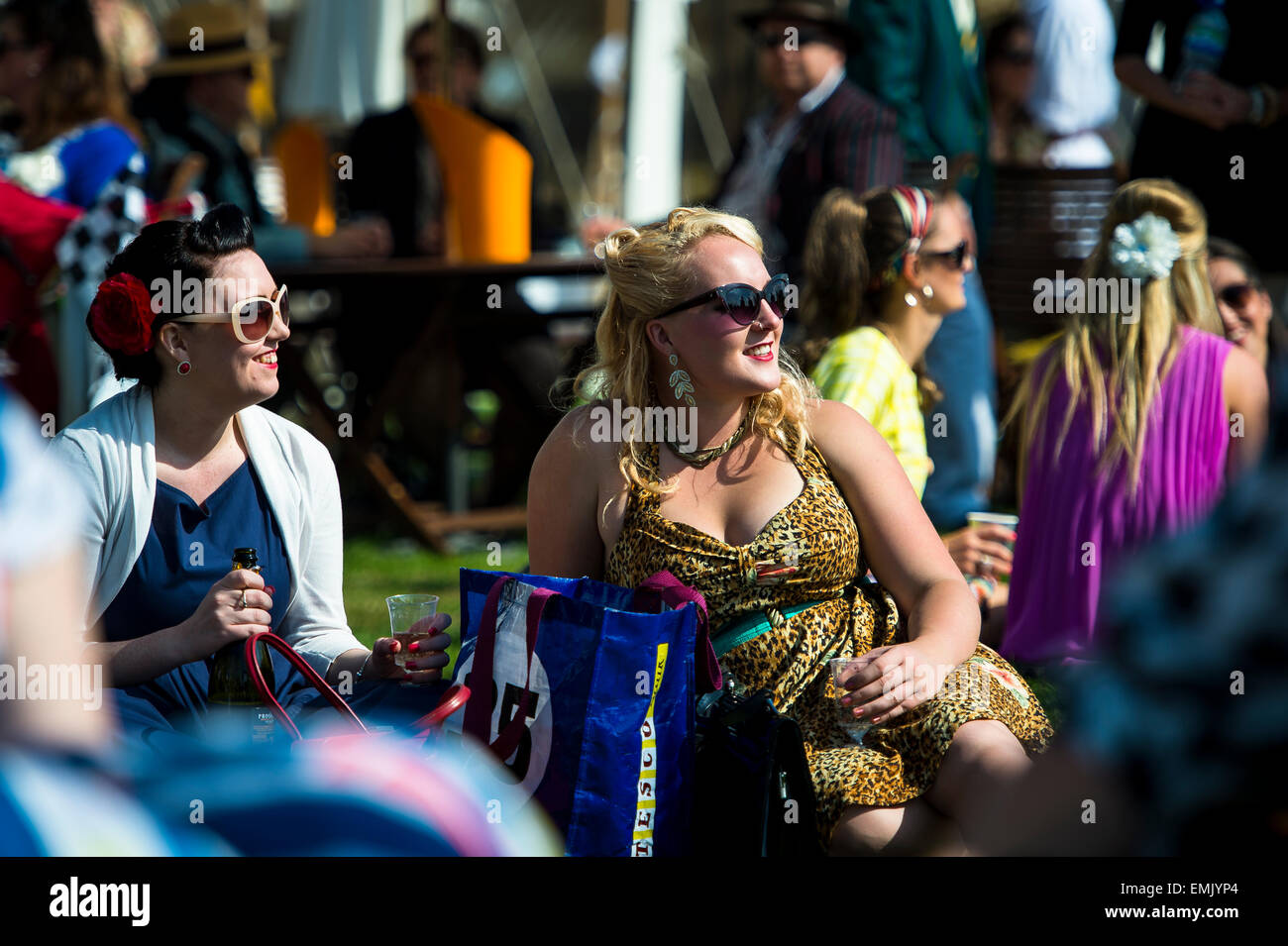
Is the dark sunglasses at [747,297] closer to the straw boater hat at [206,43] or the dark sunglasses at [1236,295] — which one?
the dark sunglasses at [1236,295]

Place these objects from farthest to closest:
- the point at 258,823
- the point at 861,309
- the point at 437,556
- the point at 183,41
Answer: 1. the point at 183,41
2. the point at 437,556
3. the point at 861,309
4. the point at 258,823

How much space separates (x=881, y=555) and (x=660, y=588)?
1.92ft

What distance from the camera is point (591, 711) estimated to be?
2.25m

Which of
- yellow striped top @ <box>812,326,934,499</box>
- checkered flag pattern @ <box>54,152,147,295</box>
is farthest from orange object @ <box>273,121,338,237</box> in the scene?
yellow striped top @ <box>812,326,934,499</box>

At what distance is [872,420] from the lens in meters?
3.68

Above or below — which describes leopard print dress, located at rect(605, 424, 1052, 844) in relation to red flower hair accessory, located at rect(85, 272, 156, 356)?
below

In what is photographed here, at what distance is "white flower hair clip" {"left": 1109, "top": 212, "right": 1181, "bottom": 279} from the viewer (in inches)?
145

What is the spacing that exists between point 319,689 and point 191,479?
1.99 feet

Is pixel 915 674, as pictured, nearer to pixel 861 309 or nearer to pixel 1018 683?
pixel 1018 683

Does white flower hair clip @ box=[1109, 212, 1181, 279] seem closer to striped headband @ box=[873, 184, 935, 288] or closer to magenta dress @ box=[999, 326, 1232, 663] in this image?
magenta dress @ box=[999, 326, 1232, 663]

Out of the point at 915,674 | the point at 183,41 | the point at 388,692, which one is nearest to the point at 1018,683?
the point at 915,674

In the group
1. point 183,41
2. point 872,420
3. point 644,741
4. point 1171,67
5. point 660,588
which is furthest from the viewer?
point 183,41

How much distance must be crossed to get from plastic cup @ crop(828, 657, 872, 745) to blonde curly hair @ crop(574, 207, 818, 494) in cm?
48
